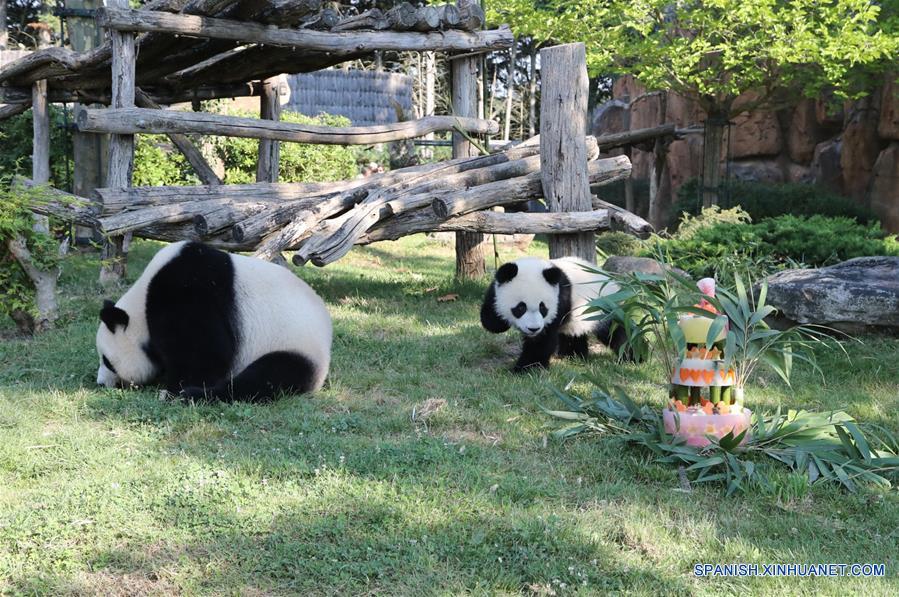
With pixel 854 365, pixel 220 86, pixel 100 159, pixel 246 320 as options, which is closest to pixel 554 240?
pixel 854 365

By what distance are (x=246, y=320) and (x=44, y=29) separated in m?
19.0

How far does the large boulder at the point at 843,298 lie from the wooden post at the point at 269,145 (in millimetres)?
6741

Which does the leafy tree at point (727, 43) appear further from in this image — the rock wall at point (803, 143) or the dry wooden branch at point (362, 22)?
the dry wooden branch at point (362, 22)

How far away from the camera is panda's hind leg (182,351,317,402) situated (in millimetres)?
4820

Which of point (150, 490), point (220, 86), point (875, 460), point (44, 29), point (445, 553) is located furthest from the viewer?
point (44, 29)

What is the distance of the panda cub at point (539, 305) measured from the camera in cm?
587

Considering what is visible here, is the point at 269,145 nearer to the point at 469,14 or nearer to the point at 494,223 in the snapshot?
the point at 469,14

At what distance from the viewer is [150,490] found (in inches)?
140

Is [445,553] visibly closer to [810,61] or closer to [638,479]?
[638,479]

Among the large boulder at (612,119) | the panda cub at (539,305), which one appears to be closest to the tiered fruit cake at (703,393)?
the panda cub at (539,305)

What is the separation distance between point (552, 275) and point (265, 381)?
7.38 ft

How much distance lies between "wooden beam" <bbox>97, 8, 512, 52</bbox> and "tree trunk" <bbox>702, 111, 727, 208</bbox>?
6018mm

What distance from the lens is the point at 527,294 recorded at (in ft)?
19.3

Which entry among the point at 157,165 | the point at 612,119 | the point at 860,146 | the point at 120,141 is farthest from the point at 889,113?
the point at 120,141
